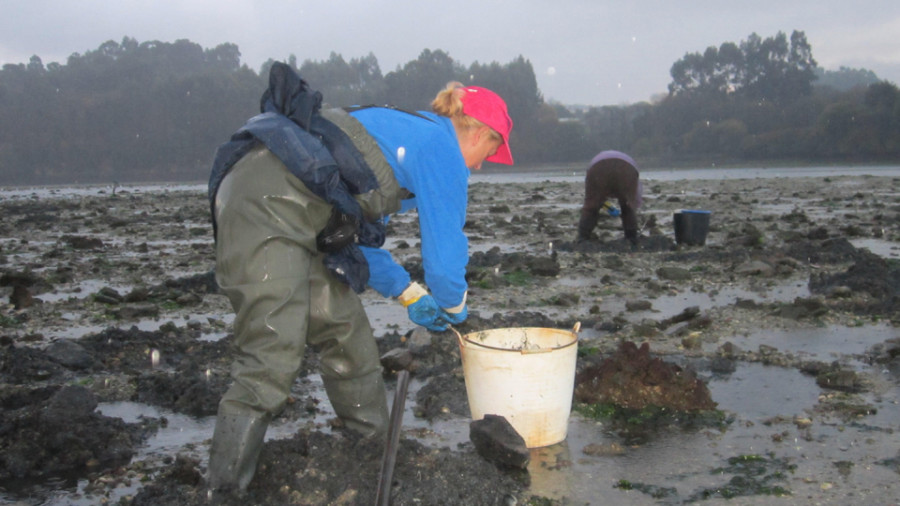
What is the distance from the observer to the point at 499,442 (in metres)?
3.31

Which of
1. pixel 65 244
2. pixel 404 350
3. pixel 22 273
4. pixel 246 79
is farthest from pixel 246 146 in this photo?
pixel 246 79

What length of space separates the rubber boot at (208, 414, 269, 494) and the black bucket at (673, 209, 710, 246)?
793 centimetres

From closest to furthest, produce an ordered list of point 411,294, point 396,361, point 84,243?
point 411,294 → point 396,361 → point 84,243

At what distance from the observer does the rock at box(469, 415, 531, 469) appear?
3.31 m

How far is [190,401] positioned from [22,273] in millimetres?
4400

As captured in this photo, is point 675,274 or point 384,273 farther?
point 675,274

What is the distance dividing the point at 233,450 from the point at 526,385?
127 cm

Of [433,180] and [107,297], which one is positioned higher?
[433,180]

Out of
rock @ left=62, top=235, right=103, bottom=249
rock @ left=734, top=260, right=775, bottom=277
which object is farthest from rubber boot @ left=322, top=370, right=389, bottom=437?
rock @ left=62, top=235, right=103, bottom=249

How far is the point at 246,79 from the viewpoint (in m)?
110

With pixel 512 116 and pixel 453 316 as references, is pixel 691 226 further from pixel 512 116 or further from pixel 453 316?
pixel 512 116

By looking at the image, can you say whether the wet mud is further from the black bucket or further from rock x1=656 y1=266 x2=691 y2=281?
the black bucket

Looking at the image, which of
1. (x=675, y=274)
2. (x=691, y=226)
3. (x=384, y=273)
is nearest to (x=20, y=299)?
(x=384, y=273)

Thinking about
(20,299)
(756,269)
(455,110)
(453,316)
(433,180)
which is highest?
(455,110)
